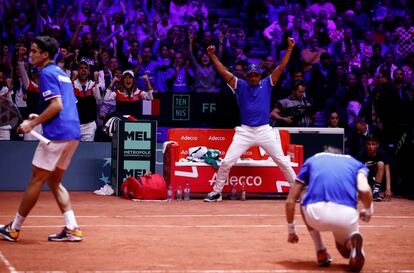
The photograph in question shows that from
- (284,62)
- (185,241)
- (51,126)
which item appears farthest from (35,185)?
(284,62)

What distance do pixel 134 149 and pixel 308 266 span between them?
8.21 metres

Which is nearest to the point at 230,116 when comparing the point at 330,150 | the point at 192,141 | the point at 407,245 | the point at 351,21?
the point at 192,141

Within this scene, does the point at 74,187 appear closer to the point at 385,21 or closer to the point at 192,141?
the point at 192,141

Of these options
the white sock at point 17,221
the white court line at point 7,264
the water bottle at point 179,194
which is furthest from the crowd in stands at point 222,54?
the white court line at point 7,264

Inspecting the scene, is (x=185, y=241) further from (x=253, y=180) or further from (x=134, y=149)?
(x=134, y=149)

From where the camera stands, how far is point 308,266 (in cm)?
896

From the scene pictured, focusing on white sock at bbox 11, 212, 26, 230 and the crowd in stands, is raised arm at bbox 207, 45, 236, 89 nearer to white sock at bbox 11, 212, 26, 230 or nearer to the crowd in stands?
the crowd in stands

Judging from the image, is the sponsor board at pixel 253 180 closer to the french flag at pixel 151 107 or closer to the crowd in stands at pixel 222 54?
the crowd in stands at pixel 222 54

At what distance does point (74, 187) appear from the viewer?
57.6 ft

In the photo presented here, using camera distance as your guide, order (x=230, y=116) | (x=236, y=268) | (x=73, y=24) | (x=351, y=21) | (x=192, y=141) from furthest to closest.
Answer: (x=351, y=21) < (x=73, y=24) < (x=230, y=116) < (x=192, y=141) < (x=236, y=268)

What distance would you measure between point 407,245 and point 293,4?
12336 mm

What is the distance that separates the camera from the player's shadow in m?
8.77

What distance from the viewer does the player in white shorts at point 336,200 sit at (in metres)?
8.45

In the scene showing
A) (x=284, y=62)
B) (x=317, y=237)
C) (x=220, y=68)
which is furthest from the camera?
(x=220, y=68)
